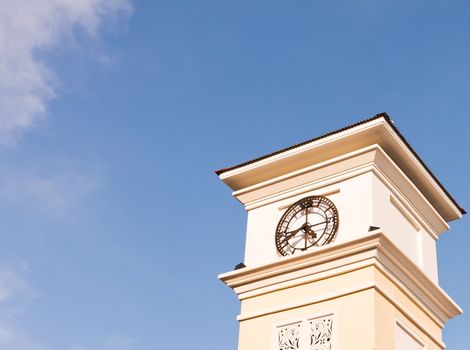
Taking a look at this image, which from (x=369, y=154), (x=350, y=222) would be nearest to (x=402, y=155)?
(x=369, y=154)

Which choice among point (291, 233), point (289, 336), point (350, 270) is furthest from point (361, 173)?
point (289, 336)

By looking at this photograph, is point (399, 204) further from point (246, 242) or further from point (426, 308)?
point (246, 242)

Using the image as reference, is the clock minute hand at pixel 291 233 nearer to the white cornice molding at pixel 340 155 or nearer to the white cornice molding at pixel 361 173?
the white cornice molding at pixel 361 173

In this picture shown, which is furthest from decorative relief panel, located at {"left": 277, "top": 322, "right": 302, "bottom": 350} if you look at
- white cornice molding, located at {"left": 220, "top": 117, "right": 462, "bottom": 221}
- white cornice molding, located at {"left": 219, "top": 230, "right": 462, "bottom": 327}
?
white cornice molding, located at {"left": 220, "top": 117, "right": 462, "bottom": 221}

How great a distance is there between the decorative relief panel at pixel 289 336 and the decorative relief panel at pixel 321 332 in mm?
248

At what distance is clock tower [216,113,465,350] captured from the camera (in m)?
14.0

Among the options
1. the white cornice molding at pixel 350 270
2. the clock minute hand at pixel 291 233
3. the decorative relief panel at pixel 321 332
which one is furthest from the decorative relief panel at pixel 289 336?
the clock minute hand at pixel 291 233

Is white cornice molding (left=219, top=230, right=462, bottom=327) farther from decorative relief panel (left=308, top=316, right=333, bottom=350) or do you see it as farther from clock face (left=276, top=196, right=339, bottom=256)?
decorative relief panel (left=308, top=316, right=333, bottom=350)

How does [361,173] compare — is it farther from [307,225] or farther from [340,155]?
[307,225]

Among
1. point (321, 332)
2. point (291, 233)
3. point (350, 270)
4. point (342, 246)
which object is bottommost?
point (321, 332)

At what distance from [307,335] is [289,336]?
1.17 feet

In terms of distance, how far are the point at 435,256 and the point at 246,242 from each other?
11.9ft

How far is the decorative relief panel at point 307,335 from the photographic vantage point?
45.4 feet

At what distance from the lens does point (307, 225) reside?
15258 mm
